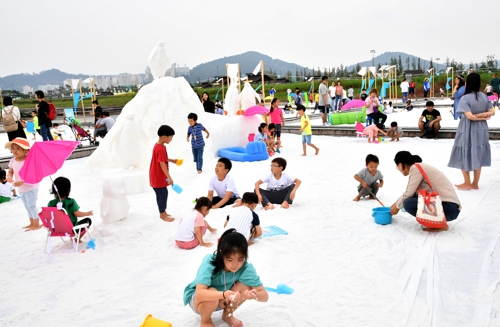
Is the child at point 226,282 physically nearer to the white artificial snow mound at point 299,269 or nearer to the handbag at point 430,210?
the white artificial snow mound at point 299,269

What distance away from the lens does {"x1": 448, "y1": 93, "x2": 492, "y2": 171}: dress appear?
6.06 meters

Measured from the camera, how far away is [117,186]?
5.38 meters

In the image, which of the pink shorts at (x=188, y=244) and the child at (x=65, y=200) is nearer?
the pink shorts at (x=188, y=244)

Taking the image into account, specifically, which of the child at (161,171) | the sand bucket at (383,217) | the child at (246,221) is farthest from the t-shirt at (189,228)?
the sand bucket at (383,217)

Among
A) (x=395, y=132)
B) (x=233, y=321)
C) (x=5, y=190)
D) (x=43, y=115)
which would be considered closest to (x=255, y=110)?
(x=395, y=132)

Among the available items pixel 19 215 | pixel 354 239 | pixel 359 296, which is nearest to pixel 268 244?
pixel 354 239

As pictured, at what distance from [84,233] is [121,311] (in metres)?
2.00

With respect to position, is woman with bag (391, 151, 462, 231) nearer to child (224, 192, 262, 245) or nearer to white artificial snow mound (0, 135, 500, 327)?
white artificial snow mound (0, 135, 500, 327)

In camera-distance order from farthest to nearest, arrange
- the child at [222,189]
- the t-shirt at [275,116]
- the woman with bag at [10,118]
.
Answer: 1. the t-shirt at [275,116]
2. the woman with bag at [10,118]
3. the child at [222,189]

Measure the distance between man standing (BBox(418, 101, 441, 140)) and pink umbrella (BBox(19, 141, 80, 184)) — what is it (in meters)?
9.92

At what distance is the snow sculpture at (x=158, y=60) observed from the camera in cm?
1023

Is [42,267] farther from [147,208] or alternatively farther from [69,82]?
[69,82]

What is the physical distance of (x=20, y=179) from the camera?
18.0 ft

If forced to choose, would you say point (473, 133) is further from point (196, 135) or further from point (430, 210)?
point (196, 135)
